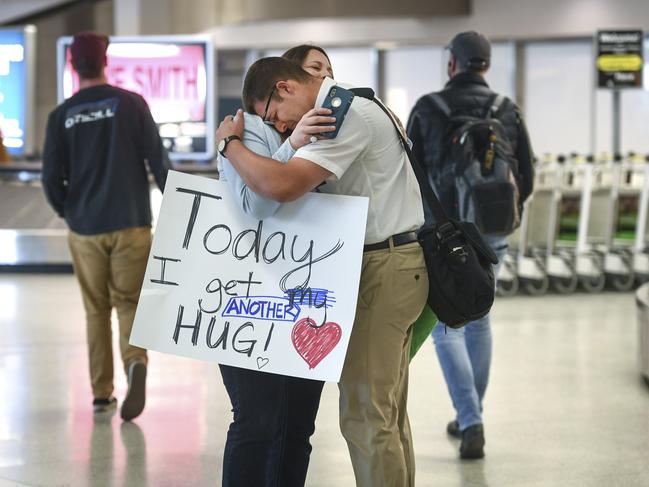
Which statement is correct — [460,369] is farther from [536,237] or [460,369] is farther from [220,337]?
[536,237]

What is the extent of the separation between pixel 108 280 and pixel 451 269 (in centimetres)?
240

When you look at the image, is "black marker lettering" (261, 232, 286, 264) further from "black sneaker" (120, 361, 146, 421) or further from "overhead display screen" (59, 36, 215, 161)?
"overhead display screen" (59, 36, 215, 161)

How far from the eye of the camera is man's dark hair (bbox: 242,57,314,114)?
95.0 inches

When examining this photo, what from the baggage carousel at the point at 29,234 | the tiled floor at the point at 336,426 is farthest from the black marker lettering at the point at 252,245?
the baggage carousel at the point at 29,234

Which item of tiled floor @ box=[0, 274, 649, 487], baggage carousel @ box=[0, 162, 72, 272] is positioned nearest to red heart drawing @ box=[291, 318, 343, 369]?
tiled floor @ box=[0, 274, 649, 487]

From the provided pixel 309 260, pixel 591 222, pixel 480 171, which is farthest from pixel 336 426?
pixel 591 222

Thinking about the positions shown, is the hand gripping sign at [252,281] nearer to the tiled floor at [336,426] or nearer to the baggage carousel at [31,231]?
the tiled floor at [336,426]

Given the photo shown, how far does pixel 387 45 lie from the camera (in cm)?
→ 1698

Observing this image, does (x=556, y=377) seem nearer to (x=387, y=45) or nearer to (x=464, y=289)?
(x=464, y=289)

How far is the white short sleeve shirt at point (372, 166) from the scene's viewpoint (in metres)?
2.35

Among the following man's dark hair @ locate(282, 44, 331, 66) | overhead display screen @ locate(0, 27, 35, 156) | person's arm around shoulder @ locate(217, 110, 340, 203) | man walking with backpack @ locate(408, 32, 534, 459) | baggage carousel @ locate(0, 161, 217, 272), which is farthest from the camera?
baggage carousel @ locate(0, 161, 217, 272)

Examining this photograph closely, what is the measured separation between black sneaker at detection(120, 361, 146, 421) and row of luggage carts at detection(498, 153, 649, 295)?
4888 millimetres

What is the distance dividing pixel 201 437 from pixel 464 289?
206 centimetres

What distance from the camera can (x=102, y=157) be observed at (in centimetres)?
452
